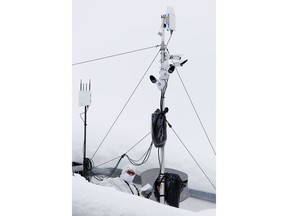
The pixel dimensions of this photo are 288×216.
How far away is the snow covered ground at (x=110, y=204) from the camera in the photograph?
2.19 m

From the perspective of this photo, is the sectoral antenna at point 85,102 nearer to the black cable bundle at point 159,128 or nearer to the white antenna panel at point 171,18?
the black cable bundle at point 159,128

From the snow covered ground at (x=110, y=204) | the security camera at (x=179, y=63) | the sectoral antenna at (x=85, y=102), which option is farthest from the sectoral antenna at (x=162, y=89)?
the sectoral antenna at (x=85, y=102)

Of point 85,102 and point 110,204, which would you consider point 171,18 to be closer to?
point 85,102

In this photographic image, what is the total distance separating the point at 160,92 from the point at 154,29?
1.13 feet

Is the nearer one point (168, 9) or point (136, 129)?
point (168, 9)

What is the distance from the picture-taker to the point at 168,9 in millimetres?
2281

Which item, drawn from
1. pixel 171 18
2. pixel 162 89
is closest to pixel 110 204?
pixel 162 89

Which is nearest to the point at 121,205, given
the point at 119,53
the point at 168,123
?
the point at 168,123

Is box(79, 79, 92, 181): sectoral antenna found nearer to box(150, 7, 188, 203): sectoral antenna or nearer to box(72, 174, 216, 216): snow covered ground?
box(72, 174, 216, 216): snow covered ground

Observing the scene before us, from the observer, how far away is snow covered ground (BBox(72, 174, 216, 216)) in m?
2.19

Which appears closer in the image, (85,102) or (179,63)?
(179,63)

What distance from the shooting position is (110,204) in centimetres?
235

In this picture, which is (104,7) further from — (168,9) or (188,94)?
(188,94)

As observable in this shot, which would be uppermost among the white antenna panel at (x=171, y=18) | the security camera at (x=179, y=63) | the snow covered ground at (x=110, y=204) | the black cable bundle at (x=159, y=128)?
the white antenna panel at (x=171, y=18)
